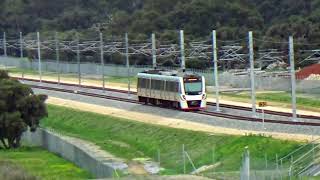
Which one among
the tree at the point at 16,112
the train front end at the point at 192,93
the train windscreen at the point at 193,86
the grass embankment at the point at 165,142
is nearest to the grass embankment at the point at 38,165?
the tree at the point at 16,112

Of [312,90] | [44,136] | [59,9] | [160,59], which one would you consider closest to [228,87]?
[312,90]

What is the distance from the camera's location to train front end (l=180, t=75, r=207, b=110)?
73938 mm

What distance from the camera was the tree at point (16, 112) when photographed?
228 feet

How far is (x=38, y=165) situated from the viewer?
5850 cm

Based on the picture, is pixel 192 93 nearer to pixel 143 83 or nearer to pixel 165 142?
pixel 143 83

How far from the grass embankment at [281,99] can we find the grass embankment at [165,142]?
1499 centimetres

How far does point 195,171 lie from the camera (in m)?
47.6

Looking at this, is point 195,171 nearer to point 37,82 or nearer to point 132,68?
point 37,82

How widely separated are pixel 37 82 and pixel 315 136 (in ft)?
234

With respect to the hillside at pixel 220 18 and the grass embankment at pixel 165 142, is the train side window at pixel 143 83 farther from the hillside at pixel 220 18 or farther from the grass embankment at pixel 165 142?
the hillside at pixel 220 18

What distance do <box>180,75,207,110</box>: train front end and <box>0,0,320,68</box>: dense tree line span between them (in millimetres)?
47247

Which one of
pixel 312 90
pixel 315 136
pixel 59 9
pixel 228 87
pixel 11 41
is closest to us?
pixel 315 136

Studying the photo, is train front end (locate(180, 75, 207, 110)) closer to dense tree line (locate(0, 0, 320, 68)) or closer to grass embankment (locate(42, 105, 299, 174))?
grass embankment (locate(42, 105, 299, 174))

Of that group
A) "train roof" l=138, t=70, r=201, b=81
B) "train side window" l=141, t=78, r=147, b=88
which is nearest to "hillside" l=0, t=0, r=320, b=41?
"train side window" l=141, t=78, r=147, b=88
